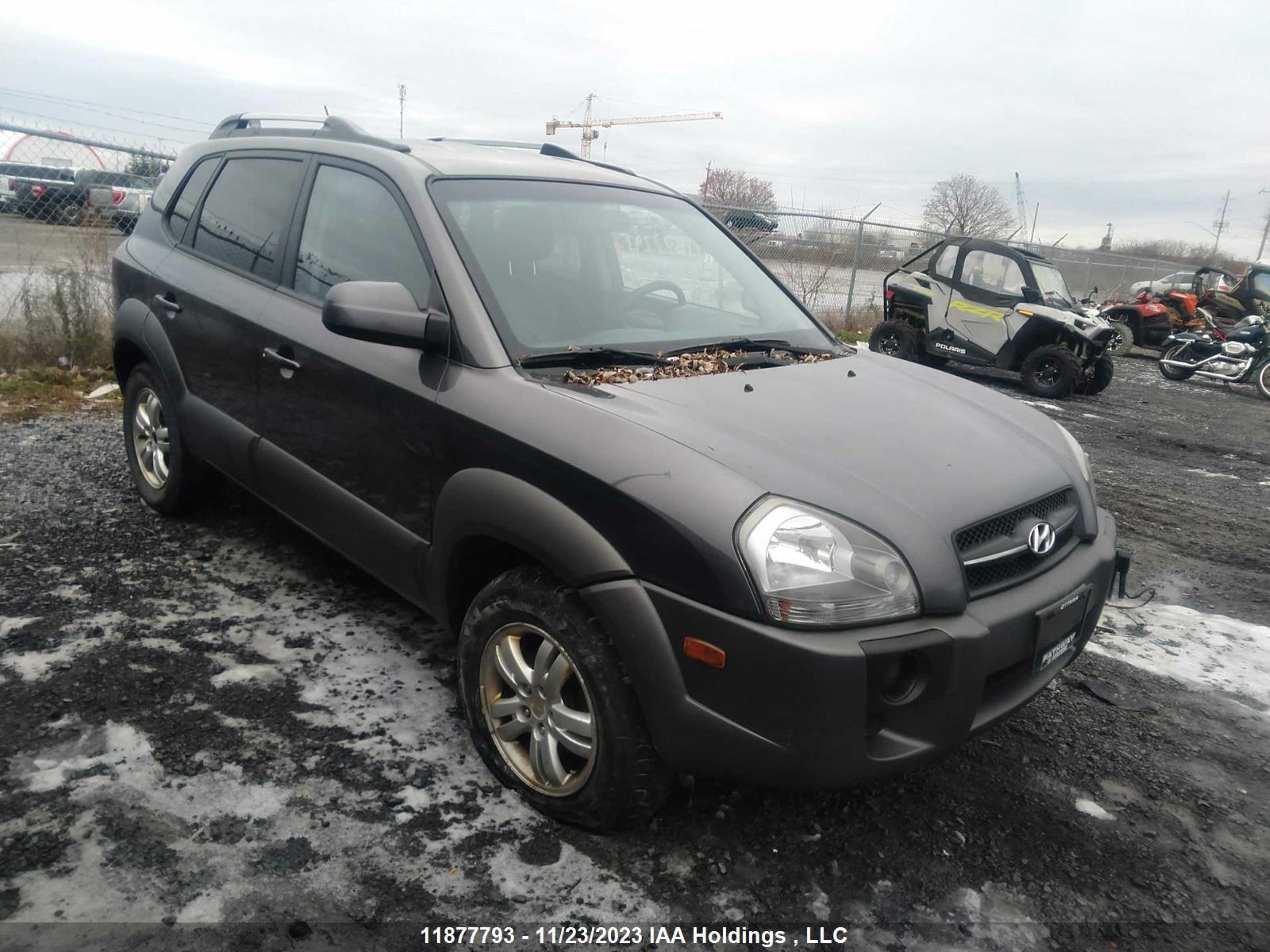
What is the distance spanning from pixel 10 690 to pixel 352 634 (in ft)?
3.50

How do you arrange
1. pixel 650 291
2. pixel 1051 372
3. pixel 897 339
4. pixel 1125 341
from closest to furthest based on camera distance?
pixel 650 291
pixel 1051 372
pixel 897 339
pixel 1125 341

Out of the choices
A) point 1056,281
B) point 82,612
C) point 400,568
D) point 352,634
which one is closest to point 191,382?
point 82,612

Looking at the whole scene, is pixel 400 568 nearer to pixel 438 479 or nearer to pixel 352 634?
pixel 438 479

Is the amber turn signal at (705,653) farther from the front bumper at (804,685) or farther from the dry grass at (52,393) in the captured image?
the dry grass at (52,393)

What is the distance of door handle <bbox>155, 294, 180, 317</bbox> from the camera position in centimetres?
386

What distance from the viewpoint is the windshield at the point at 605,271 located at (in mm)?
2785

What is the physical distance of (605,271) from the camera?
3.15 m

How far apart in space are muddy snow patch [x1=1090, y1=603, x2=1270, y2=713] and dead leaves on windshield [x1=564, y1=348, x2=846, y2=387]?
183 centimetres

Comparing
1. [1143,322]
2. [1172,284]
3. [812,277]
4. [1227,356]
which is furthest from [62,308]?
[1172,284]

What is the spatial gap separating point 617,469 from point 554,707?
2.19 feet

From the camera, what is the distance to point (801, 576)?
6.52 feet

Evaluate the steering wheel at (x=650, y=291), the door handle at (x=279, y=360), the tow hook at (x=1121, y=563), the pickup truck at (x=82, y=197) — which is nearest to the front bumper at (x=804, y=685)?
the tow hook at (x=1121, y=563)

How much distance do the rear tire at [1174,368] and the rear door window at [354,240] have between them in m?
13.8

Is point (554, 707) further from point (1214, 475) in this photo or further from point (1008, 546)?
point (1214, 475)
